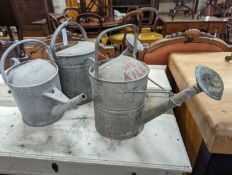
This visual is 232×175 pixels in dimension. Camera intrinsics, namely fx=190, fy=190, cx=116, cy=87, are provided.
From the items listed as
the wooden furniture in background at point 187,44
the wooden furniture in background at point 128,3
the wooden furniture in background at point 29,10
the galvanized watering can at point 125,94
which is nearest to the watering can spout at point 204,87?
the galvanized watering can at point 125,94

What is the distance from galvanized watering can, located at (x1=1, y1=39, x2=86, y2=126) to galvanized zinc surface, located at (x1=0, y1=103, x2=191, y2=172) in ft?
0.25

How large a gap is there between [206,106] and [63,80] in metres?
0.60

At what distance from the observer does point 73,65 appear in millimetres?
786

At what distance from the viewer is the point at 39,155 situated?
67 cm

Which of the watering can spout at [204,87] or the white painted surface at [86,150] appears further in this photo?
the white painted surface at [86,150]

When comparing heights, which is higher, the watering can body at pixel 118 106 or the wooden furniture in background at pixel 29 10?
the wooden furniture in background at pixel 29 10

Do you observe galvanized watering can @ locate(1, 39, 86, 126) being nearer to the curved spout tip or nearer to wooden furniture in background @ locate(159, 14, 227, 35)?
the curved spout tip

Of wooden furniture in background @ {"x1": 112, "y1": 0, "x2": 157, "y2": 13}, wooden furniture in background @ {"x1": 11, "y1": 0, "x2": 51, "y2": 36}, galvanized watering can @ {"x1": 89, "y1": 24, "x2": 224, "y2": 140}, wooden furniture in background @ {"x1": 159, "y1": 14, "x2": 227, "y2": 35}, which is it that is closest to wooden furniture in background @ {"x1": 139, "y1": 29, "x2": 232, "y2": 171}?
galvanized watering can @ {"x1": 89, "y1": 24, "x2": 224, "y2": 140}

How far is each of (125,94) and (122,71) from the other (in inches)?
3.0

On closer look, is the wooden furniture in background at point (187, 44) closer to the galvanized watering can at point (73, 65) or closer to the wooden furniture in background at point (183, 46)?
the wooden furniture in background at point (183, 46)

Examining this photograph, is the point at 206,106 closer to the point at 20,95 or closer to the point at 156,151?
the point at 156,151

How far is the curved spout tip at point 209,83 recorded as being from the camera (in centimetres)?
52

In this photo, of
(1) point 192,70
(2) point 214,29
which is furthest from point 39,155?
(2) point 214,29

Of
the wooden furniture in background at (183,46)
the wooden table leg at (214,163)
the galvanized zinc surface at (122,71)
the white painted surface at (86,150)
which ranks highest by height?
the galvanized zinc surface at (122,71)
